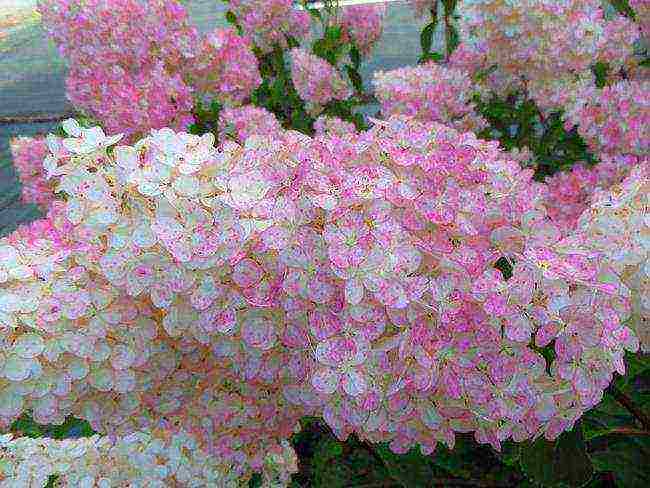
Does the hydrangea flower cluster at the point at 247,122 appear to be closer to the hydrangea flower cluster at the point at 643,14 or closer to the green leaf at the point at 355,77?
the hydrangea flower cluster at the point at 643,14

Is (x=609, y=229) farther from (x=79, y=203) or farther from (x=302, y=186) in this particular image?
(x=79, y=203)

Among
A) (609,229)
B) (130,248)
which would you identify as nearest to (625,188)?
(609,229)

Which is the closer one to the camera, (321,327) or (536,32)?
(321,327)

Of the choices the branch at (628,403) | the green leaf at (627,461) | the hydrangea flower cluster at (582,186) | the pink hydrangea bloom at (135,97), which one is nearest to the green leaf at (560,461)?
the branch at (628,403)

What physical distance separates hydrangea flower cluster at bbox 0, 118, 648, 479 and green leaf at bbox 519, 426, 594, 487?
10 centimetres

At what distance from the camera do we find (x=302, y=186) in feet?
1.56

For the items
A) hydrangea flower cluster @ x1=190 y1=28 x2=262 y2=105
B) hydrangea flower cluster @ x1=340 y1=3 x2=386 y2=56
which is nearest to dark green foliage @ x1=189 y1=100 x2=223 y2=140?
hydrangea flower cluster @ x1=190 y1=28 x2=262 y2=105

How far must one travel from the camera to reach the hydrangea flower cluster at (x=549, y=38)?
1080 millimetres

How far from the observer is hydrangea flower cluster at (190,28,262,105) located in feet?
4.19

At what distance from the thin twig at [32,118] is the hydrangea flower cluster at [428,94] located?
101 inches

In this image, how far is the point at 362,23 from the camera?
1.86 m

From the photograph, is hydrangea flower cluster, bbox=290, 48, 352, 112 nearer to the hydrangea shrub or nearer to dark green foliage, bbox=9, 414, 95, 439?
dark green foliage, bbox=9, 414, 95, 439

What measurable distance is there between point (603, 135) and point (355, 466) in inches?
22.3

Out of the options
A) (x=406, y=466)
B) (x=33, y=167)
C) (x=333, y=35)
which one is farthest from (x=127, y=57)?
(x=406, y=466)
